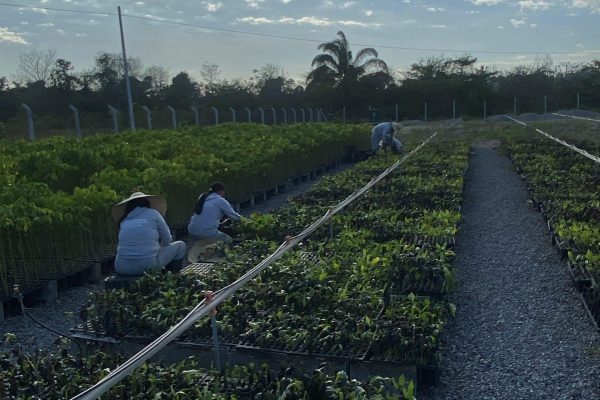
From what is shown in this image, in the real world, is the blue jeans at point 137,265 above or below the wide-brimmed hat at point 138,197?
below

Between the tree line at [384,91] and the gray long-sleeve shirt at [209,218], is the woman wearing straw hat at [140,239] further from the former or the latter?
the tree line at [384,91]

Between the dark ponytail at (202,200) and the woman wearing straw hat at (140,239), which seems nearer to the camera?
the woman wearing straw hat at (140,239)

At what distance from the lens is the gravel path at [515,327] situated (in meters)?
4.45

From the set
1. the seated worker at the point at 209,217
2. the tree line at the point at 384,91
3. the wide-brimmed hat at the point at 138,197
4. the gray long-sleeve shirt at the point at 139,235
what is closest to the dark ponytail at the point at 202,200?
the seated worker at the point at 209,217

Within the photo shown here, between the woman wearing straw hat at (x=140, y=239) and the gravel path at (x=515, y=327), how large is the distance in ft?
9.84

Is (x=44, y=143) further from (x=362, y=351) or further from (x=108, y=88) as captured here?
(x=108, y=88)

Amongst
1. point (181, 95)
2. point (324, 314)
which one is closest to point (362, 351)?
point (324, 314)

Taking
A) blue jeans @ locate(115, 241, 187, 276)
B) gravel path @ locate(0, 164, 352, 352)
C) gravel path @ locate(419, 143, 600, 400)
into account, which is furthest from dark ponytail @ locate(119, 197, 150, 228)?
gravel path @ locate(419, 143, 600, 400)

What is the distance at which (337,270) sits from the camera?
5.89 metres

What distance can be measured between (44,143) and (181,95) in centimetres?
2782

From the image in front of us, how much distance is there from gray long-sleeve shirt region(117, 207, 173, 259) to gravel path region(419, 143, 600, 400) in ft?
9.94

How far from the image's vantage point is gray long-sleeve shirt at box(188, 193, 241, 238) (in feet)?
26.5

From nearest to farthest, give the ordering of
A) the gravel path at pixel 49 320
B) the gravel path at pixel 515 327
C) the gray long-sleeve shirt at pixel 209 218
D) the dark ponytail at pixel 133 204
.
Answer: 1. the gravel path at pixel 515 327
2. the gravel path at pixel 49 320
3. the dark ponytail at pixel 133 204
4. the gray long-sleeve shirt at pixel 209 218

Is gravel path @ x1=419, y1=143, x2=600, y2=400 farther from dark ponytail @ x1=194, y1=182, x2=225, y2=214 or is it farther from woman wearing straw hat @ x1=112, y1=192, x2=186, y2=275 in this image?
dark ponytail @ x1=194, y1=182, x2=225, y2=214
